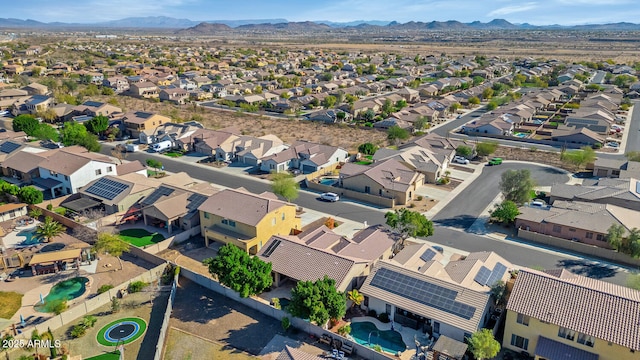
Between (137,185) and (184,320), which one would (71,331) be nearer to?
(184,320)

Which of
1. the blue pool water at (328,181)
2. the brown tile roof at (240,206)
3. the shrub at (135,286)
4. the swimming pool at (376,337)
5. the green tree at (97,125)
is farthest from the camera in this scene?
the green tree at (97,125)

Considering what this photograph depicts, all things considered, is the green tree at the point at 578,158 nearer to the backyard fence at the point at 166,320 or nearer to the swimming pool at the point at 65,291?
the backyard fence at the point at 166,320

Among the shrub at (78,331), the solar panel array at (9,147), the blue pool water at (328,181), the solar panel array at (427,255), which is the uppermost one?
the solar panel array at (9,147)

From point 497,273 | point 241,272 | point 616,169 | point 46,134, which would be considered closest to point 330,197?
point 241,272

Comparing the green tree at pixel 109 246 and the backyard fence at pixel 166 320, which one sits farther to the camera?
the green tree at pixel 109 246

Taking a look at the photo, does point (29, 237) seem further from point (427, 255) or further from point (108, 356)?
point (427, 255)

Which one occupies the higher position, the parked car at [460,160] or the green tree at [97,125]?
the green tree at [97,125]

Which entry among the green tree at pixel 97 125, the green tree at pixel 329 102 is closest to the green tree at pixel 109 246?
the green tree at pixel 97 125

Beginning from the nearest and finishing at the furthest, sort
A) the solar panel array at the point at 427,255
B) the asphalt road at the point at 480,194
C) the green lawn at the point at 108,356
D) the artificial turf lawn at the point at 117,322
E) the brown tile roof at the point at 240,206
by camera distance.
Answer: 1. the green lawn at the point at 108,356
2. the artificial turf lawn at the point at 117,322
3. the solar panel array at the point at 427,255
4. the brown tile roof at the point at 240,206
5. the asphalt road at the point at 480,194

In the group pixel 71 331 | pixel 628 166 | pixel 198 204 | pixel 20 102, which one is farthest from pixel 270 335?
pixel 20 102
